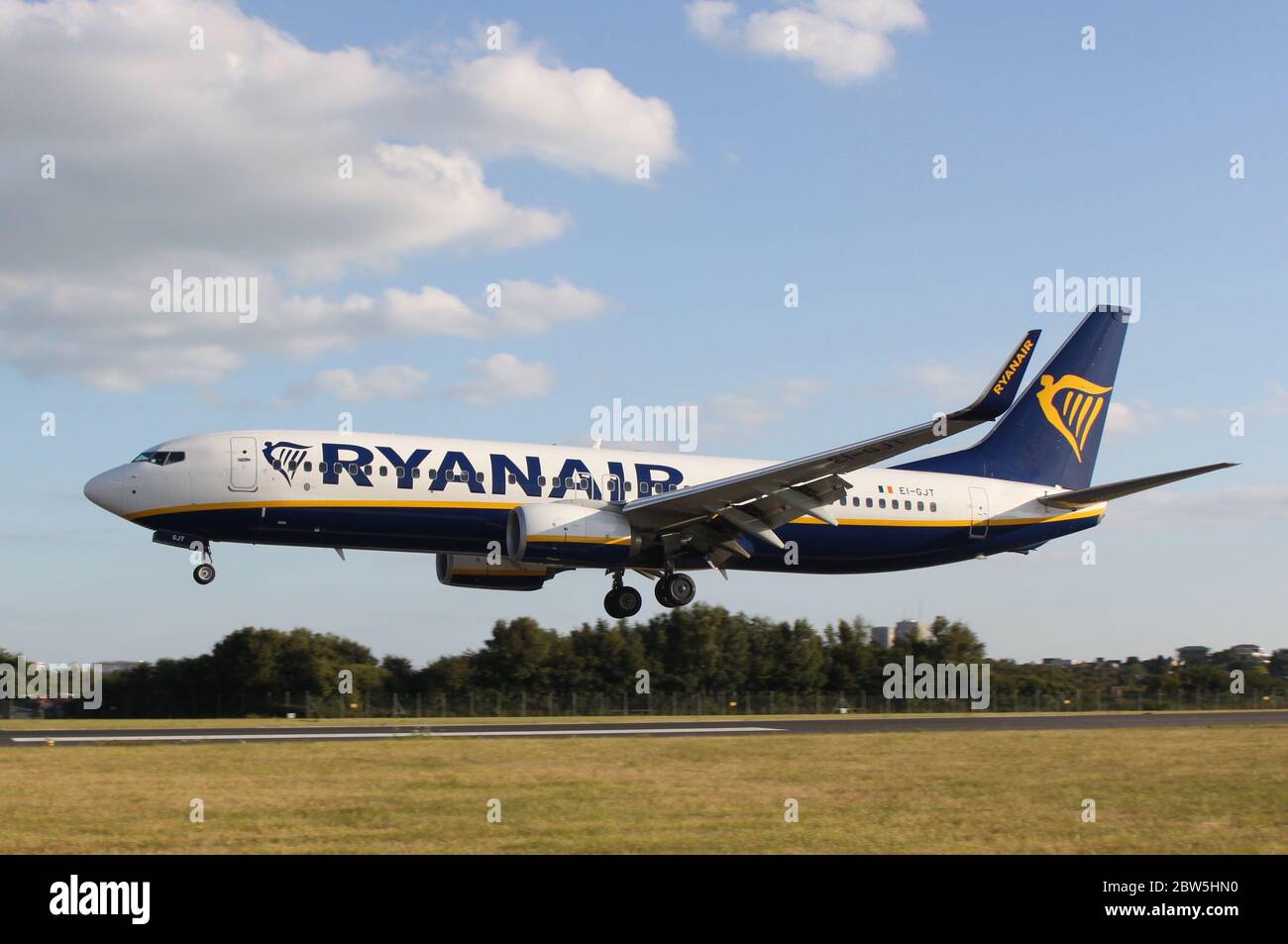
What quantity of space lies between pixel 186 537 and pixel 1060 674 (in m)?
71.1

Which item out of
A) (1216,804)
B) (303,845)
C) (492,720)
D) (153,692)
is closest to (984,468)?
(492,720)

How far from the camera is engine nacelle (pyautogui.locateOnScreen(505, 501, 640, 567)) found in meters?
34.0

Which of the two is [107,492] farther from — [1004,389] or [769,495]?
[1004,389]

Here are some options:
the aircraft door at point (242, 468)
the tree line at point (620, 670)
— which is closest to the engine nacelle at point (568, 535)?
the aircraft door at point (242, 468)

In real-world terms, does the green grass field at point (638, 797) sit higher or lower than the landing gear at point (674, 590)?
lower

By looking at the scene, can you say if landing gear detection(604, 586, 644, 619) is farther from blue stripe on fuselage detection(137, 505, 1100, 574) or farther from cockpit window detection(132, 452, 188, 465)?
cockpit window detection(132, 452, 188, 465)

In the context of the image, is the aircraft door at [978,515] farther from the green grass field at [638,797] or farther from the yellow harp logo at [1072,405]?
the green grass field at [638,797]

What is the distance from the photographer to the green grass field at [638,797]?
17.3 meters

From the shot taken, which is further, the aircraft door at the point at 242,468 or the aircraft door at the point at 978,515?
the aircraft door at the point at 978,515

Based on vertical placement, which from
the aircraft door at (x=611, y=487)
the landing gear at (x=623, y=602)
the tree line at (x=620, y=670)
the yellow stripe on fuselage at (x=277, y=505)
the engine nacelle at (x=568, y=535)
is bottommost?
the tree line at (x=620, y=670)

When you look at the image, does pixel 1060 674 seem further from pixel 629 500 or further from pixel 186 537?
pixel 186 537

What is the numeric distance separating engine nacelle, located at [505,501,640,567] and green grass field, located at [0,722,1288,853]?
5.34 meters

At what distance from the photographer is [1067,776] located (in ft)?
80.9

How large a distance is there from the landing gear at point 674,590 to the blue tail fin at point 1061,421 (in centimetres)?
955
